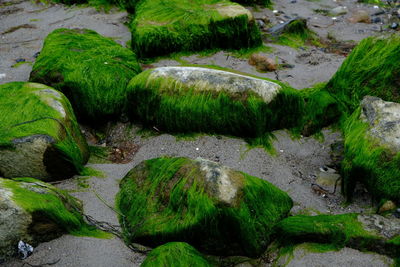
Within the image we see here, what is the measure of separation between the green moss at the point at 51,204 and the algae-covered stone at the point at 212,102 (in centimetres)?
166

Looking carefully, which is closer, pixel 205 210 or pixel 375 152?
pixel 205 210

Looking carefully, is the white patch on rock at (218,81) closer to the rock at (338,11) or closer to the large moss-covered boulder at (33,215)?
the large moss-covered boulder at (33,215)

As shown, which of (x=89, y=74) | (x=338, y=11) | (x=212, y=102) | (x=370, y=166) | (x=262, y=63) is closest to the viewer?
(x=370, y=166)

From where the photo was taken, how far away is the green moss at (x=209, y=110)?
453cm

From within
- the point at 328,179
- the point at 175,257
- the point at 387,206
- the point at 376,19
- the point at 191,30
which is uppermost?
the point at 191,30

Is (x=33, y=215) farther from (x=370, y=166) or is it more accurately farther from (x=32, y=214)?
(x=370, y=166)

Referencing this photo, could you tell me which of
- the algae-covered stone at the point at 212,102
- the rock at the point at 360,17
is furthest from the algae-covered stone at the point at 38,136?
the rock at the point at 360,17

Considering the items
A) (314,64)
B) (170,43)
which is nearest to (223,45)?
(170,43)

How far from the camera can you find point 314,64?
19.9 ft

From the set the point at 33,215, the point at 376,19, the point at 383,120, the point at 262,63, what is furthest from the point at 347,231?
the point at 376,19

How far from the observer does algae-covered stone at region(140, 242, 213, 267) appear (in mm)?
2744

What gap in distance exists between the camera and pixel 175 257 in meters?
2.77

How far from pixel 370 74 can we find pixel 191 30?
2.82m

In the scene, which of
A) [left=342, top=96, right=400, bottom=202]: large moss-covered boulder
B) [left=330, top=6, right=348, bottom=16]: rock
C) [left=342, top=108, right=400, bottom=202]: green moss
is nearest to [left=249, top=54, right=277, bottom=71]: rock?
[left=342, top=96, right=400, bottom=202]: large moss-covered boulder
